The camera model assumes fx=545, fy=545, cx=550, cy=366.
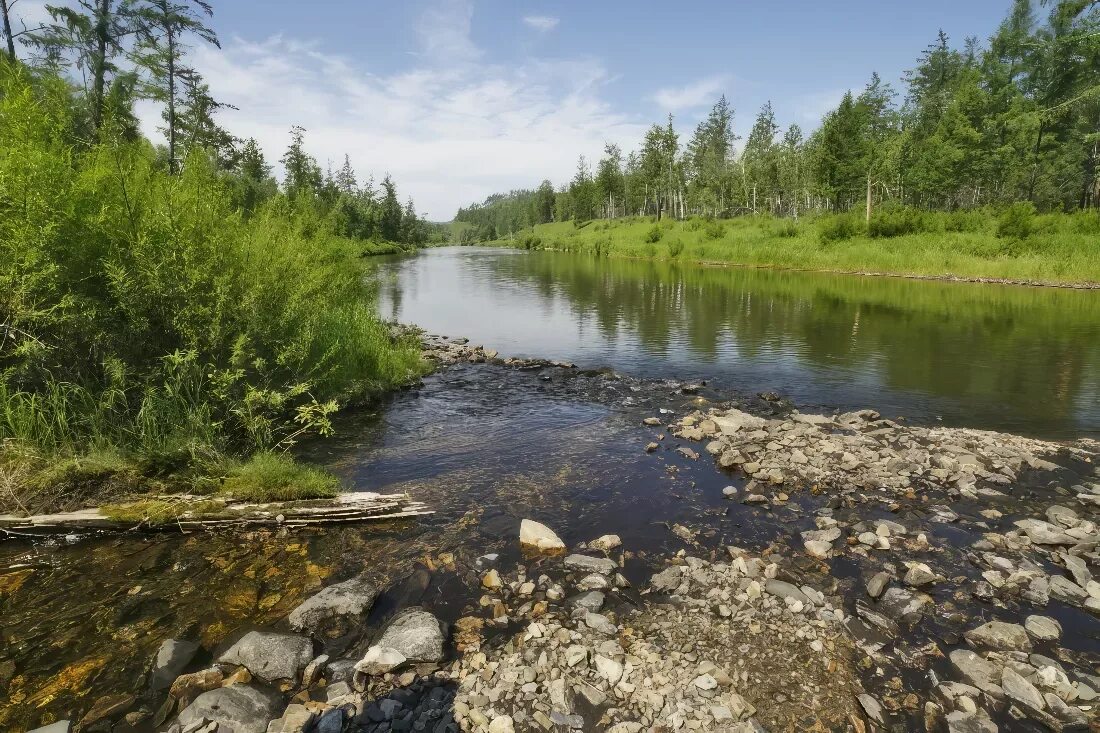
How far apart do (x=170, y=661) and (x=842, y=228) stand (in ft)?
235

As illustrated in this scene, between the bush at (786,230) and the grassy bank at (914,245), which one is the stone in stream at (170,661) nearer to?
the grassy bank at (914,245)

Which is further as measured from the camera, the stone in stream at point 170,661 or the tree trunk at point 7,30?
the tree trunk at point 7,30

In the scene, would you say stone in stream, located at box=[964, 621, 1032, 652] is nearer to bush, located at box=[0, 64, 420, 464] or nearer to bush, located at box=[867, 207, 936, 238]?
bush, located at box=[0, 64, 420, 464]

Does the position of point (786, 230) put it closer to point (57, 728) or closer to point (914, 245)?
point (914, 245)

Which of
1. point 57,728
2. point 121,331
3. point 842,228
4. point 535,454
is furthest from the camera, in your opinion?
point 842,228

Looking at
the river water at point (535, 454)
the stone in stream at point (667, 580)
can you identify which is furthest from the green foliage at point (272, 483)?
the stone in stream at point (667, 580)

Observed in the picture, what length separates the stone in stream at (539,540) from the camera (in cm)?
858

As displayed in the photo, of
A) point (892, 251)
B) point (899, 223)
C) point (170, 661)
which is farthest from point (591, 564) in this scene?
point (899, 223)

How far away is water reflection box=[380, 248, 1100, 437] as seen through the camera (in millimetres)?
17109

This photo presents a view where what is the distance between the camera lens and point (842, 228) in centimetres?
6341

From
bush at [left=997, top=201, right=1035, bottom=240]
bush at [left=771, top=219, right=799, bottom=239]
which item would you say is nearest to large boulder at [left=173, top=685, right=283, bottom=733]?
bush at [left=997, top=201, right=1035, bottom=240]

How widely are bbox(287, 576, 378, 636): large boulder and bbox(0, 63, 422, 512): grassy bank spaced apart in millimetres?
2805

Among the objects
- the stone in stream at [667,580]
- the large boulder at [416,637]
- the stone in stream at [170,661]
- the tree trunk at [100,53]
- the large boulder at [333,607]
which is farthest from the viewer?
the tree trunk at [100,53]

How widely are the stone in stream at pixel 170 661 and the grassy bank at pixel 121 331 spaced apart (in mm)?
3220
